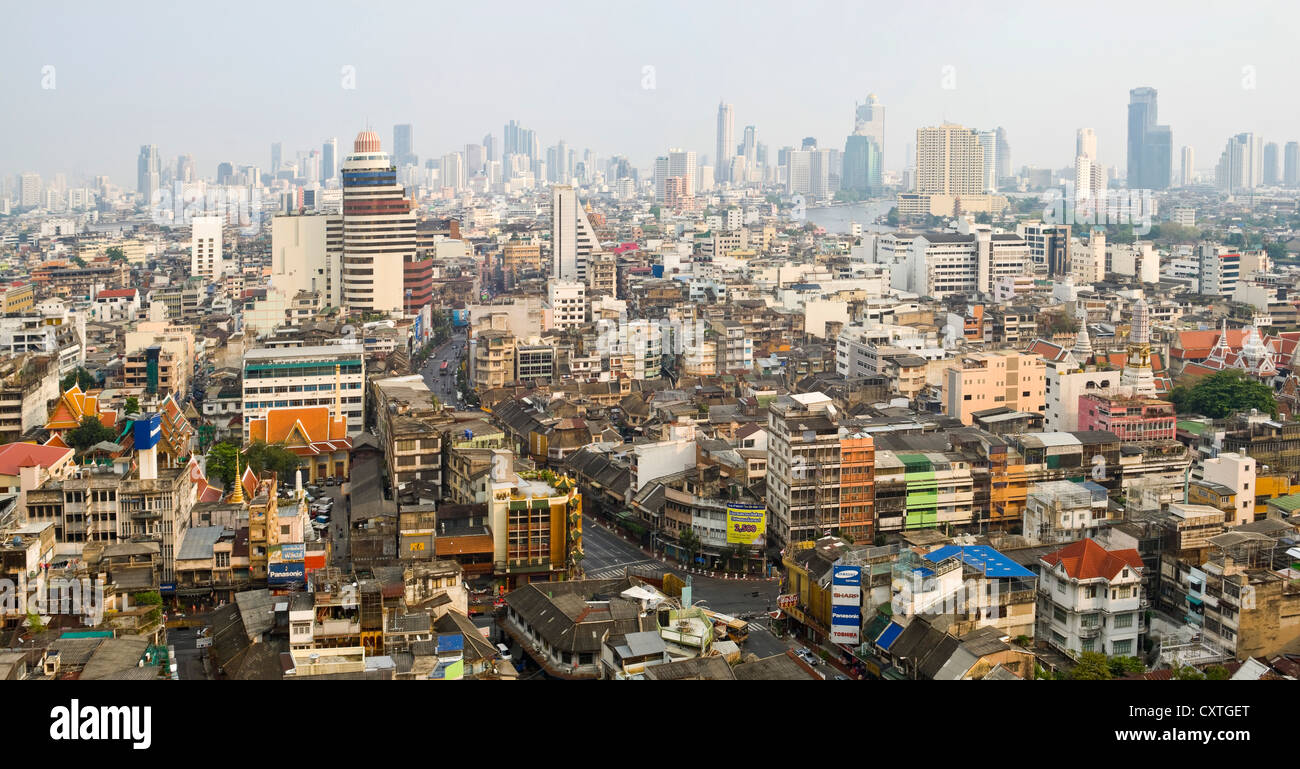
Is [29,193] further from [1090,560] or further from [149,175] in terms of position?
[1090,560]

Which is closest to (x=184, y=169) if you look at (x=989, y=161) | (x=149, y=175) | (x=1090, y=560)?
(x=149, y=175)

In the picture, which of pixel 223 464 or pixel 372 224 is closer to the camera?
pixel 223 464

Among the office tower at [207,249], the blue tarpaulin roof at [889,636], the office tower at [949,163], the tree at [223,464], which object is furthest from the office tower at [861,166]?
the blue tarpaulin roof at [889,636]

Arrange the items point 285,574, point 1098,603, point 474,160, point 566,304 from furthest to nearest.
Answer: point 474,160 < point 566,304 < point 285,574 < point 1098,603

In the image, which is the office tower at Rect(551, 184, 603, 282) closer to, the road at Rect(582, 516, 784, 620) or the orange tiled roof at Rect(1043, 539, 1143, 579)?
the road at Rect(582, 516, 784, 620)

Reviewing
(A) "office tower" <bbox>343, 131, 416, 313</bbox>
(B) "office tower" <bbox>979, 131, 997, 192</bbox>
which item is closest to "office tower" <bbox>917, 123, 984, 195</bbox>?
(B) "office tower" <bbox>979, 131, 997, 192</bbox>
